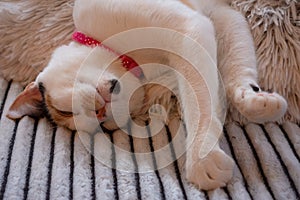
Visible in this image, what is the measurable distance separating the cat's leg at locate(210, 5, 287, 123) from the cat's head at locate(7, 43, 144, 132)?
206 millimetres

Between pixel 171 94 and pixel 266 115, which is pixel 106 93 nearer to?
pixel 171 94

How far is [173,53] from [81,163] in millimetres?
298

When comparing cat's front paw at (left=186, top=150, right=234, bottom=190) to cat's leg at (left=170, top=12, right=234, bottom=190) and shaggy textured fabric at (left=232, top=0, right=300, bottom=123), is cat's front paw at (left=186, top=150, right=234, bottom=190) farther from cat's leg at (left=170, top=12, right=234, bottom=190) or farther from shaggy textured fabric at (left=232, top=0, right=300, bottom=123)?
shaggy textured fabric at (left=232, top=0, right=300, bottom=123)

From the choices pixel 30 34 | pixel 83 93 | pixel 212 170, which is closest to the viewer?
pixel 212 170

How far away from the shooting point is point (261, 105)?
85cm

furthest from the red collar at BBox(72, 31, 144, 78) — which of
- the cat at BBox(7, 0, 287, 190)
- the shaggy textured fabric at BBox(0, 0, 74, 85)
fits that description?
the shaggy textured fabric at BBox(0, 0, 74, 85)

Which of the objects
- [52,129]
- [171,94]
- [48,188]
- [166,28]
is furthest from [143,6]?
[48,188]

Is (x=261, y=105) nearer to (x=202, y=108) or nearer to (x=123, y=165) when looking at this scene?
(x=202, y=108)

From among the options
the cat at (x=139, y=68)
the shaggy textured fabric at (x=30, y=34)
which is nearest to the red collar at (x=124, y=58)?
the cat at (x=139, y=68)

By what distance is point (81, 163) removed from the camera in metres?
0.89

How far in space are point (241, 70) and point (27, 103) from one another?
1.53ft

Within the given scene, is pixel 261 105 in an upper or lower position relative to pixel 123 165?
upper

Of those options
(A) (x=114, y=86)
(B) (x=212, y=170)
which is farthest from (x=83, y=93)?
(B) (x=212, y=170)

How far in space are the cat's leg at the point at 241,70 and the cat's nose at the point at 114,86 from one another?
229 millimetres
